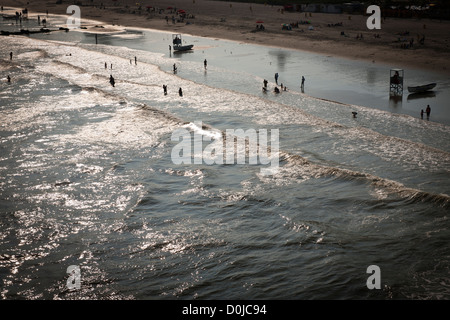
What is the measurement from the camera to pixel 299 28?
81062mm

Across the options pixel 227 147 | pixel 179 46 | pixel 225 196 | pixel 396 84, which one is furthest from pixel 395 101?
pixel 179 46

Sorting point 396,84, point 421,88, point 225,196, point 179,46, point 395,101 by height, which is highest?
point 179,46

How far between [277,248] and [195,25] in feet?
250

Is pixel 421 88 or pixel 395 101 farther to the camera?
pixel 421 88

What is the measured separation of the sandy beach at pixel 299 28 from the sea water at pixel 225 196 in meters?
11.4

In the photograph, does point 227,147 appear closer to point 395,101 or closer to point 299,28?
point 395,101

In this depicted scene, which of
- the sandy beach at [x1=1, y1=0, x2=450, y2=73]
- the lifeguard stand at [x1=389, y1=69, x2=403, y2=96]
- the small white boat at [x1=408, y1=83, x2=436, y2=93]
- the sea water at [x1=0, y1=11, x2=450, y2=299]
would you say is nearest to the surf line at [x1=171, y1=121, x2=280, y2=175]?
the sea water at [x1=0, y1=11, x2=450, y2=299]

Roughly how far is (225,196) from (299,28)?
2392 inches

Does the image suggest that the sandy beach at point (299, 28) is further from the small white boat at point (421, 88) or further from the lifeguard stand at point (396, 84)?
the lifeguard stand at point (396, 84)

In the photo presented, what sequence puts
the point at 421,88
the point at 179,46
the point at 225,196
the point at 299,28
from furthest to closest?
the point at 299,28 → the point at 179,46 → the point at 421,88 → the point at 225,196

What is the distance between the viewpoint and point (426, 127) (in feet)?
113

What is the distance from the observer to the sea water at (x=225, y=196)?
63.9 ft

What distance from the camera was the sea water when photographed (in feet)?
63.9

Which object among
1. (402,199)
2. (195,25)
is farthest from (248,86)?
(195,25)
